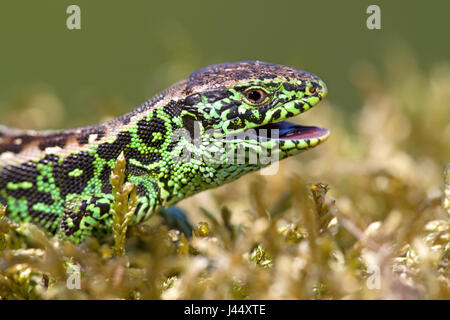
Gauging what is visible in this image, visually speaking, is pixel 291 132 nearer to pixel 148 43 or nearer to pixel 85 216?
pixel 85 216

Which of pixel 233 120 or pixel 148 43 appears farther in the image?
pixel 148 43

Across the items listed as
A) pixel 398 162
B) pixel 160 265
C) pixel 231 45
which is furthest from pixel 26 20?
pixel 160 265

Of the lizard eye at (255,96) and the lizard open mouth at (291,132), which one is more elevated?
the lizard eye at (255,96)

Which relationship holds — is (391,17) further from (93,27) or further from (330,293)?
(330,293)

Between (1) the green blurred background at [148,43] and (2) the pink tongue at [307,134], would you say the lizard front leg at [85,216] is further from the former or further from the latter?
(1) the green blurred background at [148,43]

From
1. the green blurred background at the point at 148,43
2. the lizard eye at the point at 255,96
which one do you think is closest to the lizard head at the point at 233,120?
the lizard eye at the point at 255,96

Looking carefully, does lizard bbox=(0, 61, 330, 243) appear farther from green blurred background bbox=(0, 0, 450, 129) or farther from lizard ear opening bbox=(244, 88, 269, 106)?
green blurred background bbox=(0, 0, 450, 129)

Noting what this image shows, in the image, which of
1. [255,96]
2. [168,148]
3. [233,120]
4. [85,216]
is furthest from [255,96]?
[85,216]
